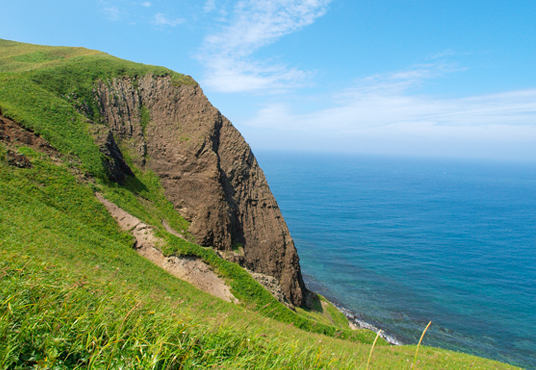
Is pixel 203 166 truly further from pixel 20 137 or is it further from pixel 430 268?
pixel 430 268

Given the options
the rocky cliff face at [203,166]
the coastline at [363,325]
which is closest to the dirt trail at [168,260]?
the rocky cliff face at [203,166]

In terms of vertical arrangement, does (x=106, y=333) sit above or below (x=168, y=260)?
above

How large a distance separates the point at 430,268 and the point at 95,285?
64.7 metres

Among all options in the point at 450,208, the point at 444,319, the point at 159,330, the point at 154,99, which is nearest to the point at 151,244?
the point at 159,330

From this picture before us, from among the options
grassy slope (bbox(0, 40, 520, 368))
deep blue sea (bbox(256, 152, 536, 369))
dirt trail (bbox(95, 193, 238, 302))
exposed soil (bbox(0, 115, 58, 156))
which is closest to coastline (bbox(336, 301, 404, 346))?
deep blue sea (bbox(256, 152, 536, 369))

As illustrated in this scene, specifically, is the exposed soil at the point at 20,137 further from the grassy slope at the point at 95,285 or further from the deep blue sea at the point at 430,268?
the deep blue sea at the point at 430,268

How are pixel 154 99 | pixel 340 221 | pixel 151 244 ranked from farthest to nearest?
pixel 340 221
pixel 154 99
pixel 151 244

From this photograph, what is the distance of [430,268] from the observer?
5747 centimetres

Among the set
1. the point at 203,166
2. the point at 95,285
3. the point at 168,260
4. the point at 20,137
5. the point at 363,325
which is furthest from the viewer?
the point at 363,325

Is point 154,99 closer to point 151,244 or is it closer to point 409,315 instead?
point 151,244

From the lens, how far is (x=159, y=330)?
5211mm

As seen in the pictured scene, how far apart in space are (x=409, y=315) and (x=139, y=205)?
135ft

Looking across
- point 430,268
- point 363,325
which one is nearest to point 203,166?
point 363,325

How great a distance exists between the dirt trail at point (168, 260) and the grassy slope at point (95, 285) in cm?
80
